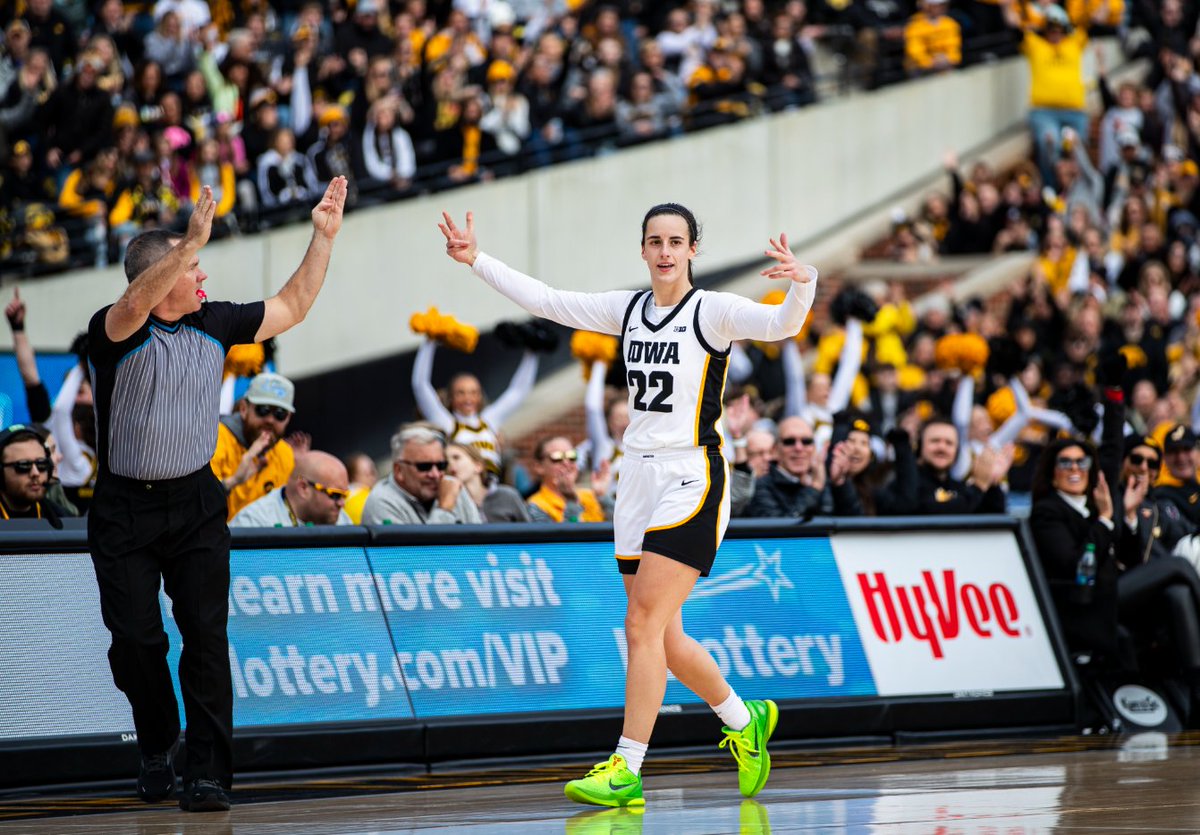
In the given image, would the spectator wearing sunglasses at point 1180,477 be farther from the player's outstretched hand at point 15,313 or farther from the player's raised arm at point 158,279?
the player's raised arm at point 158,279

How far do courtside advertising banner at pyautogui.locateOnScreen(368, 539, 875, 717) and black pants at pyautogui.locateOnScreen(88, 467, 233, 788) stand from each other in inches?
73.1

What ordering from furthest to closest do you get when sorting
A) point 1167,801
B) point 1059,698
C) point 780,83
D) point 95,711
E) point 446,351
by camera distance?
point 780,83, point 446,351, point 1059,698, point 95,711, point 1167,801

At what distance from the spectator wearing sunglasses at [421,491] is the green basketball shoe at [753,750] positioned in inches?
97.3

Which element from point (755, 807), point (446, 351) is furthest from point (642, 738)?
point (446, 351)

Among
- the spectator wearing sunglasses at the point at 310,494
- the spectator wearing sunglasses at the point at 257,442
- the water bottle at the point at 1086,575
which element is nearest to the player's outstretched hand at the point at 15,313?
the spectator wearing sunglasses at the point at 257,442

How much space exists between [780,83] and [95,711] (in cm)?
1625

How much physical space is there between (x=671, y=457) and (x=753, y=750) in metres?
1.29

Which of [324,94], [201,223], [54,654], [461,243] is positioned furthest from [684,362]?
[324,94]

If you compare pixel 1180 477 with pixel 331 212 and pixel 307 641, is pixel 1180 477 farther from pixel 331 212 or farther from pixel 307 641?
pixel 331 212

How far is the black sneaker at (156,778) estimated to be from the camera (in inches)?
302

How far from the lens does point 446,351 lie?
21.4 m

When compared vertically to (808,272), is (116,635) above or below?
below

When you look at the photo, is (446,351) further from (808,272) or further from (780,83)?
(808,272)

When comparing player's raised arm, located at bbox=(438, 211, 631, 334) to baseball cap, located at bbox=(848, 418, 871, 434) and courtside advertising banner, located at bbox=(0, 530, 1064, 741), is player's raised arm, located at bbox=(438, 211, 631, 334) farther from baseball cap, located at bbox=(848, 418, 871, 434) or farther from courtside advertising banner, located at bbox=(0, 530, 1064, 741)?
baseball cap, located at bbox=(848, 418, 871, 434)
